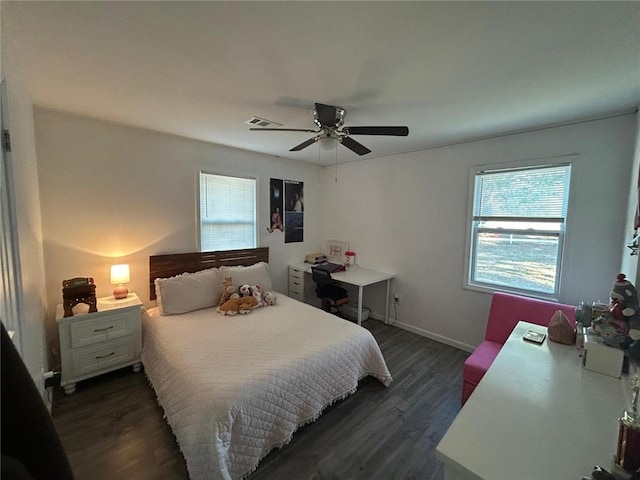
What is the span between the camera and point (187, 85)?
71.0 inches

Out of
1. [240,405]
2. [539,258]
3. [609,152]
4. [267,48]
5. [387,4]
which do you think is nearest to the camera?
[387,4]

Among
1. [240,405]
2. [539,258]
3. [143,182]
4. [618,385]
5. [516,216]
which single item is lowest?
[240,405]

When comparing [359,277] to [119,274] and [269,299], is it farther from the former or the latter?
[119,274]

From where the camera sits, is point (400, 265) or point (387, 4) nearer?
point (387, 4)

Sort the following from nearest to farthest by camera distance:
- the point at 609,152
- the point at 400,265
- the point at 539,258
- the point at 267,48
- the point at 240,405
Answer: the point at 267,48 → the point at 240,405 → the point at 609,152 → the point at 539,258 → the point at 400,265

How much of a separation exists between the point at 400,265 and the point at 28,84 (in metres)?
3.97

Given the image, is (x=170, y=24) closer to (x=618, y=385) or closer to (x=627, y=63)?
(x=627, y=63)

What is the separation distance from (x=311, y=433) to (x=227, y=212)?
2.72m

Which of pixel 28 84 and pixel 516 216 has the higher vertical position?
pixel 28 84

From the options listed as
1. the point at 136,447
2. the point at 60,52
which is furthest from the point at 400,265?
the point at 60,52

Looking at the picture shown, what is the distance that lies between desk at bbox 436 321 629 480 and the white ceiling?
5.64 ft

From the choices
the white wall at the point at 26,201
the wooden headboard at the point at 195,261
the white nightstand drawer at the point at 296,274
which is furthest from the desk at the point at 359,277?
the white wall at the point at 26,201

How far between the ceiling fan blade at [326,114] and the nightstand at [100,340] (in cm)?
243

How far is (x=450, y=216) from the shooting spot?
10.2ft
